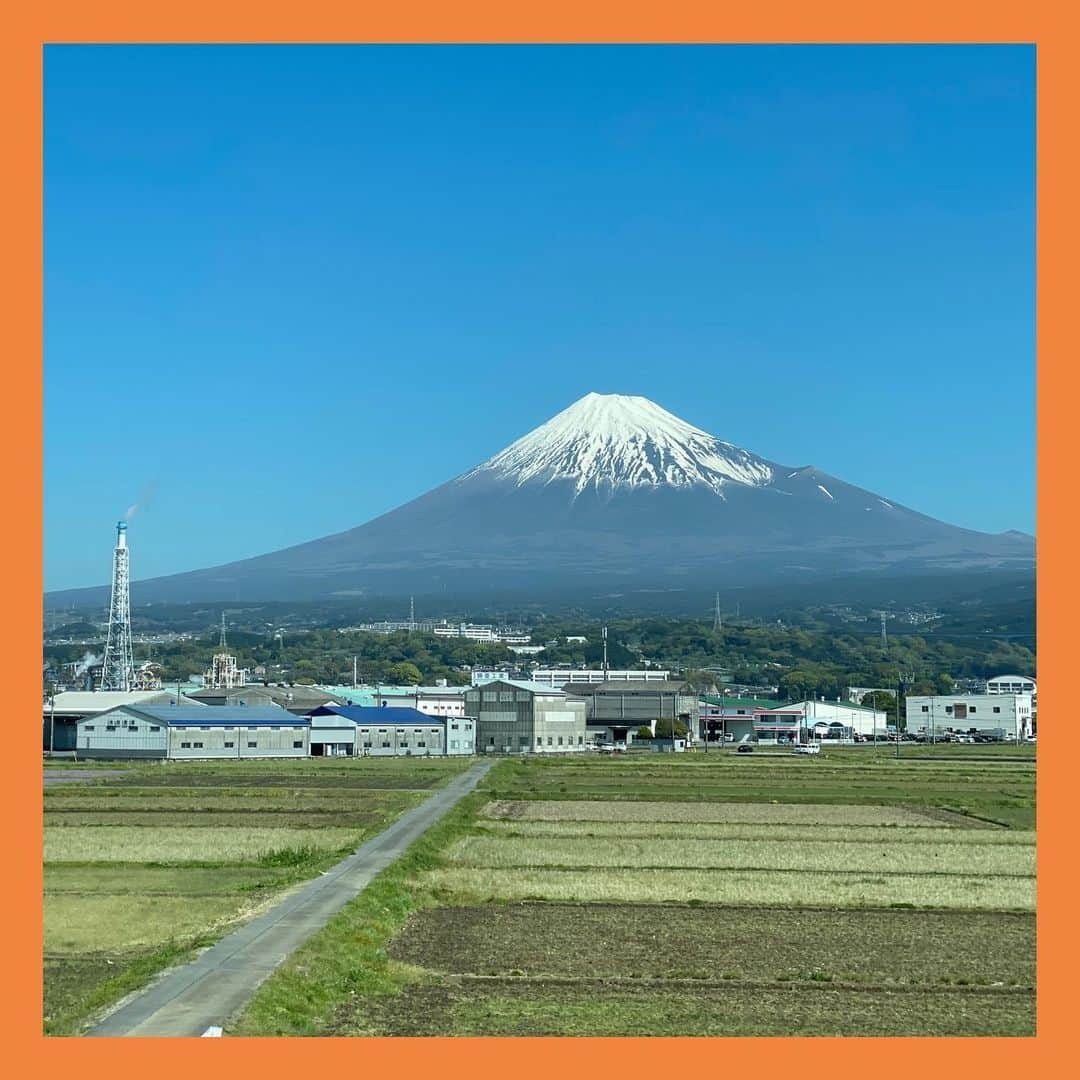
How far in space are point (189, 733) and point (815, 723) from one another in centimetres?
4458

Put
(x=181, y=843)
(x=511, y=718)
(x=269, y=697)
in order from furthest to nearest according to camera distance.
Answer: (x=269, y=697) < (x=511, y=718) < (x=181, y=843)

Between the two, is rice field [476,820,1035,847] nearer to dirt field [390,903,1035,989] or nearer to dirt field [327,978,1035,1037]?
dirt field [390,903,1035,989]

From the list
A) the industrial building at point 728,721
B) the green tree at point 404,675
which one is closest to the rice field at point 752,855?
the industrial building at point 728,721

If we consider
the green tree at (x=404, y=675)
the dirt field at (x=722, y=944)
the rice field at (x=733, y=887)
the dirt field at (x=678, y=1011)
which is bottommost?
the green tree at (x=404, y=675)

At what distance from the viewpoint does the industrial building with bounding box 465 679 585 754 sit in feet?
215

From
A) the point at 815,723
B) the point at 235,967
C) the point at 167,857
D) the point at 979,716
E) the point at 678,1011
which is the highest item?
the point at 235,967

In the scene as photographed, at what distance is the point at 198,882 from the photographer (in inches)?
793

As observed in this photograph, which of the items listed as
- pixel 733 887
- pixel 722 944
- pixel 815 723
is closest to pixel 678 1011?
pixel 722 944

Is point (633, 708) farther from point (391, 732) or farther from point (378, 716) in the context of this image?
point (378, 716)

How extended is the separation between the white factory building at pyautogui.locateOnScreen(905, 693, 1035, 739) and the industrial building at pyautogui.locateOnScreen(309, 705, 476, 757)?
34526 millimetres

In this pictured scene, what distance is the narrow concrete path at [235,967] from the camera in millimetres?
11023

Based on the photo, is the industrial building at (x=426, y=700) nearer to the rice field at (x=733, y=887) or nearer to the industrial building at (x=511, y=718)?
the industrial building at (x=511, y=718)

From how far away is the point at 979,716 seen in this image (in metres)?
88.8

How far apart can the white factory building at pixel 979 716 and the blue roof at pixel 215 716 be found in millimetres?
42573
